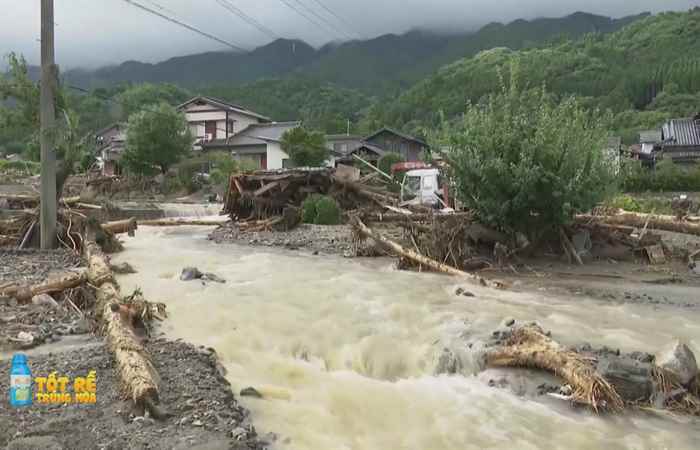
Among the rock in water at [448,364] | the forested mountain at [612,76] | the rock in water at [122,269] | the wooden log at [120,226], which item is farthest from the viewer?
the forested mountain at [612,76]

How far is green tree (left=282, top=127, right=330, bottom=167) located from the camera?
127 feet

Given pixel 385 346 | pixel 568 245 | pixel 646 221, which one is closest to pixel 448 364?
pixel 385 346

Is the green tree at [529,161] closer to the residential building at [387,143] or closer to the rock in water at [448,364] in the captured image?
the rock in water at [448,364]

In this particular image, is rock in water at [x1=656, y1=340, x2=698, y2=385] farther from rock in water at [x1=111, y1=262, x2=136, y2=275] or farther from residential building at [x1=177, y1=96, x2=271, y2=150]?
residential building at [x1=177, y1=96, x2=271, y2=150]

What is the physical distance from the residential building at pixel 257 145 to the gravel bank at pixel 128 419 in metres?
42.3

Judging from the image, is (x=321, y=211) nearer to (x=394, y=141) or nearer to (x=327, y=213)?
(x=327, y=213)

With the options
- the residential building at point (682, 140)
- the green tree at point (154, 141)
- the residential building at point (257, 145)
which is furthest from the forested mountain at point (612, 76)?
the green tree at point (154, 141)

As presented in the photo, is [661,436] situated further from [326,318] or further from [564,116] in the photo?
[564,116]

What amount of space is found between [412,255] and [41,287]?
6.45 meters

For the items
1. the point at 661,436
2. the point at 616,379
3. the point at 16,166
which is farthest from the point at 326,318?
the point at 16,166

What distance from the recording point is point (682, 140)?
41.2 meters

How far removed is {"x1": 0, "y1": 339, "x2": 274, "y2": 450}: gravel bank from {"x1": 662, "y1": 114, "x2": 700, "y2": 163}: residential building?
39.9m

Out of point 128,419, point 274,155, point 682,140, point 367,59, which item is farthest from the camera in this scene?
point 367,59

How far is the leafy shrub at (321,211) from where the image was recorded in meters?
18.6
